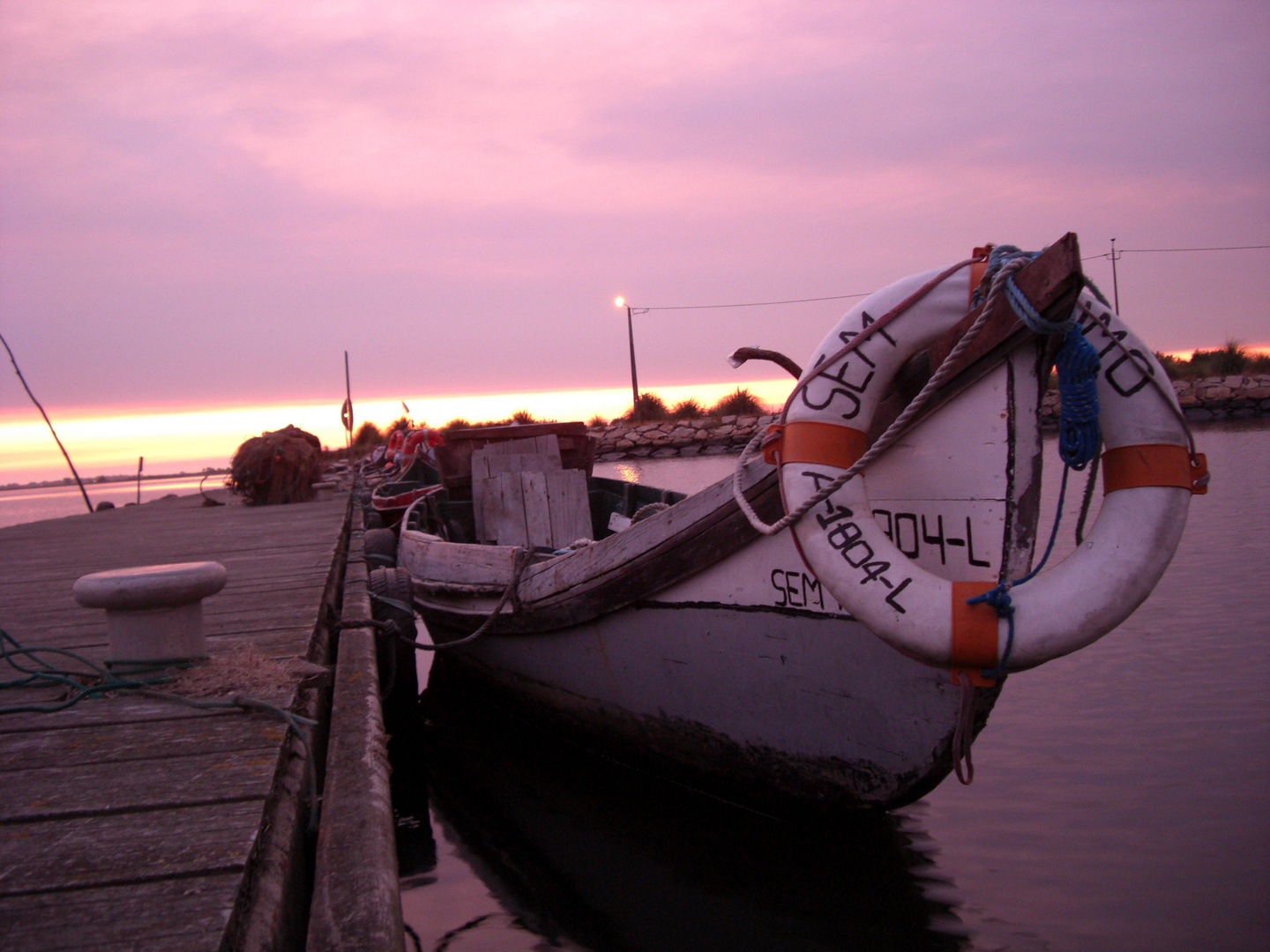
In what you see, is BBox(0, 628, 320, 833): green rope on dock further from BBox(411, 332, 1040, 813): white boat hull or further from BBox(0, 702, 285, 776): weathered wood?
BBox(411, 332, 1040, 813): white boat hull

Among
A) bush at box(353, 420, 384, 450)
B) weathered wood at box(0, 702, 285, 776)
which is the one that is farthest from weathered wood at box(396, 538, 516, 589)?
bush at box(353, 420, 384, 450)

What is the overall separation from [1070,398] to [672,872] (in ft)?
7.23

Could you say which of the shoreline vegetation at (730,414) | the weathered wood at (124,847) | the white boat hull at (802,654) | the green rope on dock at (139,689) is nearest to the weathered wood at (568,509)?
the white boat hull at (802,654)

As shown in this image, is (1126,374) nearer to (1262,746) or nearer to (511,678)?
(1262,746)

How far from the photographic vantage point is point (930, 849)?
11.0 feet

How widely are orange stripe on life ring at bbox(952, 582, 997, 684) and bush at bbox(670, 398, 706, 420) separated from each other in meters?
33.7

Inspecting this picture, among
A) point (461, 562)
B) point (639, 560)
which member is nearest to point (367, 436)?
point (461, 562)

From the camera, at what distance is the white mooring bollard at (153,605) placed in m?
2.43

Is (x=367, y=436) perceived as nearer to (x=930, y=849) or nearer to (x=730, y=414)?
(x=730, y=414)

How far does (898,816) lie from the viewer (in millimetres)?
3664

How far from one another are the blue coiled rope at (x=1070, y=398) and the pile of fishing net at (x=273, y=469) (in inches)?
478

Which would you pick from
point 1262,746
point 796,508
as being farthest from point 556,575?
point 1262,746

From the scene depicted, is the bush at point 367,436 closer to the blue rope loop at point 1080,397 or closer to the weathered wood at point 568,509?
the weathered wood at point 568,509

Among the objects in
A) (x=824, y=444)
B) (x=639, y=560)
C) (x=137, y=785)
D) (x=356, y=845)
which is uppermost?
(x=824, y=444)
